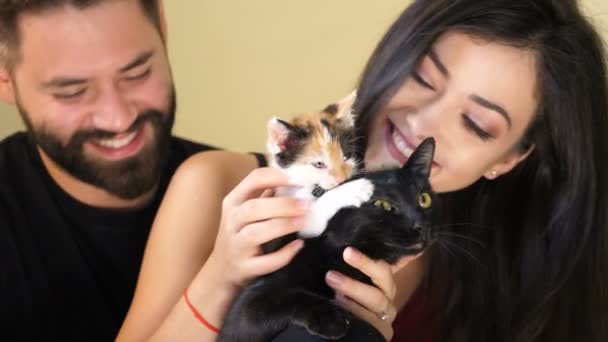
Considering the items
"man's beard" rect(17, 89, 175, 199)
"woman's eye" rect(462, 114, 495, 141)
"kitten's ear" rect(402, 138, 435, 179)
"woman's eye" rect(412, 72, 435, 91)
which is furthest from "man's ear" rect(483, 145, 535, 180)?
"man's beard" rect(17, 89, 175, 199)

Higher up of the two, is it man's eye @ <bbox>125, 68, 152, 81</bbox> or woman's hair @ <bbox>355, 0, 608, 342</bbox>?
man's eye @ <bbox>125, 68, 152, 81</bbox>

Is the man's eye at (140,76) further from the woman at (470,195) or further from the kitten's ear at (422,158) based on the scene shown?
the kitten's ear at (422,158)

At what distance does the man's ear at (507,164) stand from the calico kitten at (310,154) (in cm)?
44

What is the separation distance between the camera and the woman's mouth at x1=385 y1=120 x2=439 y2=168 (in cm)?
112

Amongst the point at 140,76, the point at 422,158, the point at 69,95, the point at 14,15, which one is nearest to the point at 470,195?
the point at 422,158

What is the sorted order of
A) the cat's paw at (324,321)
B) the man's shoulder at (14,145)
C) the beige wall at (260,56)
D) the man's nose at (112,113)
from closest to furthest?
the cat's paw at (324,321), the man's nose at (112,113), the man's shoulder at (14,145), the beige wall at (260,56)

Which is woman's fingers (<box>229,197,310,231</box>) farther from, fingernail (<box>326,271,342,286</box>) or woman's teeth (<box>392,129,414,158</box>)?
woman's teeth (<box>392,129,414,158</box>)

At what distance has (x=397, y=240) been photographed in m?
0.81

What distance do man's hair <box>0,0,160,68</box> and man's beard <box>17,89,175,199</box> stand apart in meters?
0.12

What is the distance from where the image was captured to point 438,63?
1081mm

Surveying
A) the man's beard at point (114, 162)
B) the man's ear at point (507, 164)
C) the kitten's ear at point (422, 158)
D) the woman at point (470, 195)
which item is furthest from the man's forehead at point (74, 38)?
the man's ear at point (507, 164)

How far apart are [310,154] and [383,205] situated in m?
0.15

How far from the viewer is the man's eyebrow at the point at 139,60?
118 centimetres

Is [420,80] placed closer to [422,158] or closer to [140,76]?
[422,158]
